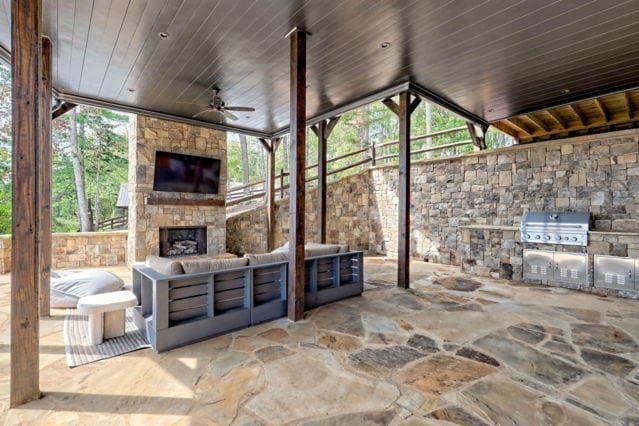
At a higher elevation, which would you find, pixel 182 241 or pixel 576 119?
pixel 576 119

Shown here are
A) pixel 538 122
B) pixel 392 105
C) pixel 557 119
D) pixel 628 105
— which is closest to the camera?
pixel 392 105

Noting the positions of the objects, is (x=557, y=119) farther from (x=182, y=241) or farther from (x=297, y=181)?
(x=182, y=241)

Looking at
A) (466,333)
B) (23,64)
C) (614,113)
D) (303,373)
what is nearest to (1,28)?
(23,64)

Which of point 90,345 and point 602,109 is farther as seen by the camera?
point 602,109

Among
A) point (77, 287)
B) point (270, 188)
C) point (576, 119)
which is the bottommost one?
point (77, 287)

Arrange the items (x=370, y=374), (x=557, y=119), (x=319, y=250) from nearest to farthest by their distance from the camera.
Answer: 1. (x=370, y=374)
2. (x=319, y=250)
3. (x=557, y=119)

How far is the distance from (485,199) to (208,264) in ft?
19.4

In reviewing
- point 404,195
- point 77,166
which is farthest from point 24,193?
point 77,166

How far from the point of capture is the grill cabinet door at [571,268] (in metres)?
4.83

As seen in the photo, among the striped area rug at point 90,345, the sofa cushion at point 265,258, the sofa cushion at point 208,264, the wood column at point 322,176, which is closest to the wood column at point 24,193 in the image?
the striped area rug at point 90,345

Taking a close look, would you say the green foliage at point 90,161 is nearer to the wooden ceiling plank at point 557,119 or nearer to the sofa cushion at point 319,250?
the sofa cushion at point 319,250

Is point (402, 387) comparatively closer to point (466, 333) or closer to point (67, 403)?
point (466, 333)

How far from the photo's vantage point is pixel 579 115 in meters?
6.43

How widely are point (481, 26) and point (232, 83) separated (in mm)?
3368
